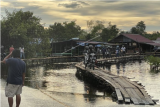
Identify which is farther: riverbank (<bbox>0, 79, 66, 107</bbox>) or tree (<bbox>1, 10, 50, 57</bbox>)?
tree (<bbox>1, 10, 50, 57</bbox>)

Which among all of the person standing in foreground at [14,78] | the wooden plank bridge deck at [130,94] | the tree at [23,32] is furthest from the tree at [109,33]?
the person standing in foreground at [14,78]

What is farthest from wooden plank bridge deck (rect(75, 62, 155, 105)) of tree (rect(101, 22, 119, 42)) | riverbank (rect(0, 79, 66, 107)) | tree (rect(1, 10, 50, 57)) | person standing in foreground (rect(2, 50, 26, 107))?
tree (rect(101, 22, 119, 42))

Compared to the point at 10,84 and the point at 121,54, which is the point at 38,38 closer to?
the point at 121,54

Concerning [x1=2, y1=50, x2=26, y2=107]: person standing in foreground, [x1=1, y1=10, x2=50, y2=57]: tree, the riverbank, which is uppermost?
[x1=1, y1=10, x2=50, y2=57]: tree

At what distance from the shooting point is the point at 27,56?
1339 inches

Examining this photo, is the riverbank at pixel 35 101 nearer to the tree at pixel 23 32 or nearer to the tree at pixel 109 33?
the tree at pixel 23 32

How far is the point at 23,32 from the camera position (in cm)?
3334

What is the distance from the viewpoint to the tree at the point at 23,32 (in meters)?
33.1

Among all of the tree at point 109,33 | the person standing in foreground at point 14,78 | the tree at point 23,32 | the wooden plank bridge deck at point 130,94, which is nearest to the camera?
the person standing in foreground at point 14,78

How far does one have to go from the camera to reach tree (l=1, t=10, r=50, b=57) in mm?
33125

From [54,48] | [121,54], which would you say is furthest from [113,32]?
[121,54]

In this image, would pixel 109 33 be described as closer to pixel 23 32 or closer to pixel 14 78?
pixel 23 32

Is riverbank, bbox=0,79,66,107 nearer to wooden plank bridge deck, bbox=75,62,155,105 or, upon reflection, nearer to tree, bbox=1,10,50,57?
wooden plank bridge deck, bbox=75,62,155,105

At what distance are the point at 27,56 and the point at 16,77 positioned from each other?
91.4 feet
